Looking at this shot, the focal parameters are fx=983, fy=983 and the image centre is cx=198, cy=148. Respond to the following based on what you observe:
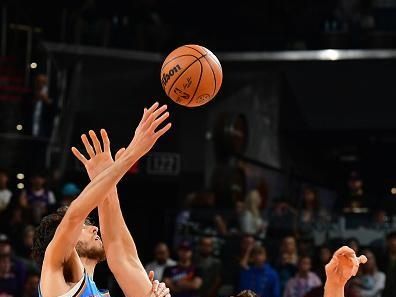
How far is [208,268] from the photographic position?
39.8 feet

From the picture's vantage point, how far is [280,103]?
18.0m

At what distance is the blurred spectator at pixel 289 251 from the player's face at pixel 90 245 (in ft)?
22.8

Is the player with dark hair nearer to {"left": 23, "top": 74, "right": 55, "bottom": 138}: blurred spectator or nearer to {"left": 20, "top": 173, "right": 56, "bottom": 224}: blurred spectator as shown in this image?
{"left": 20, "top": 173, "right": 56, "bottom": 224}: blurred spectator

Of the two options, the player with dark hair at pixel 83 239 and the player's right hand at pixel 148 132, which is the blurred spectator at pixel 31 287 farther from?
the player's right hand at pixel 148 132

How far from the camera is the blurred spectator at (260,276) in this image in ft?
37.5

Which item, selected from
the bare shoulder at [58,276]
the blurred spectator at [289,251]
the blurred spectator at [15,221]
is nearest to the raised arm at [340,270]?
the bare shoulder at [58,276]

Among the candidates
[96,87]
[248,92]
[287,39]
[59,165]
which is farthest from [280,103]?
[59,165]

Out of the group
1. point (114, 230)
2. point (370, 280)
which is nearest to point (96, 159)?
point (114, 230)

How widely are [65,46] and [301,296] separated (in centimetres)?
670

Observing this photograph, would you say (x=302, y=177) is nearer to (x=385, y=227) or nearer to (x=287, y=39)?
(x=287, y=39)

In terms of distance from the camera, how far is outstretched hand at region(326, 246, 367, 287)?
4.62 m

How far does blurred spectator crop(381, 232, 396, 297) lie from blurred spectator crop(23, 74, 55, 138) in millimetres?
5563

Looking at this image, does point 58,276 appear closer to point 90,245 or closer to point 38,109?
point 90,245

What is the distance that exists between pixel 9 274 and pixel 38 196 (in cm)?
198
